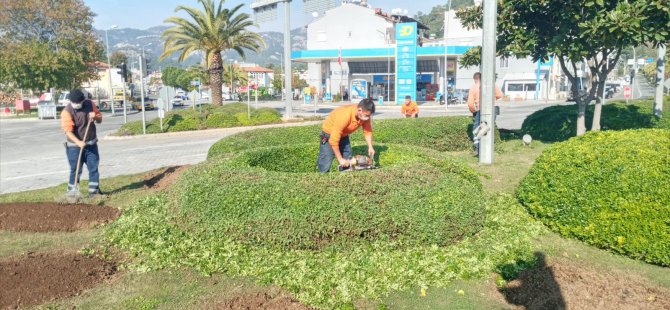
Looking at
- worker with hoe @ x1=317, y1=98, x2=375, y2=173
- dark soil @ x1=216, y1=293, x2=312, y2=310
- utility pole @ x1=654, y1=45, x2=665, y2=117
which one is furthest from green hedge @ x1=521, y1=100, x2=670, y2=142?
dark soil @ x1=216, y1=293, x2=312, y2=310

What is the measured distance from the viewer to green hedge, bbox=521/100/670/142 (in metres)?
13.2

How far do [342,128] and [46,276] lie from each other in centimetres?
364

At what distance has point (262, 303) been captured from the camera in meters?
4.38

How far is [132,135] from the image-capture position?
21.9 meters

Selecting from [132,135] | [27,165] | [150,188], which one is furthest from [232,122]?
[150,188]

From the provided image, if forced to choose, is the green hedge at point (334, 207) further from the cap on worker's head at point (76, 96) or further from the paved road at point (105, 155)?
the paved road at point (105, 155)

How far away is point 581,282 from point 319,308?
2.38 meters

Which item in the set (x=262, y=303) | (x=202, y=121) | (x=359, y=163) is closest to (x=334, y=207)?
(x=262, y=303)

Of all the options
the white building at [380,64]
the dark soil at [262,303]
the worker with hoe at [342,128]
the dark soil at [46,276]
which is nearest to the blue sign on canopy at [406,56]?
the white building at [380,64]

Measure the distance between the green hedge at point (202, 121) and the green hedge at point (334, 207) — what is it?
57.6 feet

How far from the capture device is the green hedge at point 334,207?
5473 mm

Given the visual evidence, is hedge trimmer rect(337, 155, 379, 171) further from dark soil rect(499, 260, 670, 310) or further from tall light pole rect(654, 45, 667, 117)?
tall light pole rect(654, 45, 667, 117)

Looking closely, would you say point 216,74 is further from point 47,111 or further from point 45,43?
point 45,43

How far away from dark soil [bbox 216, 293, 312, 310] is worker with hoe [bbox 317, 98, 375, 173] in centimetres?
258
